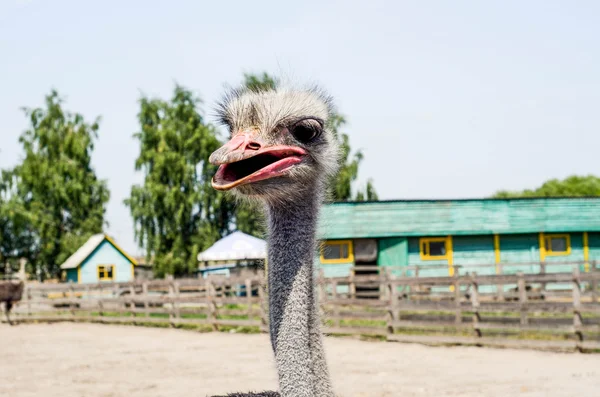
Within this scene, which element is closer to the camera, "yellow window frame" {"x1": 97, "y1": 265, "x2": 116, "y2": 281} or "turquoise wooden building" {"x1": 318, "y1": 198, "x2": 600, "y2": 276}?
"turquoise wooden building" {"x1": 318, "y1": 198, "x2": 600, "y2": 276}

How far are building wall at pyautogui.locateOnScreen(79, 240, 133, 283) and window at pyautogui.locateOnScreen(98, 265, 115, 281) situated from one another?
13 centimetres

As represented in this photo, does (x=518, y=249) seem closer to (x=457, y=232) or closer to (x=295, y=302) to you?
(x=457, y=232)

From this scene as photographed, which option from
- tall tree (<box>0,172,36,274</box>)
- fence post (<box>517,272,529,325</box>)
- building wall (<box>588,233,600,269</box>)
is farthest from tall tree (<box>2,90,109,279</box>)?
fence post (<box>517,272,529,325</box>)

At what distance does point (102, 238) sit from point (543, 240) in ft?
55.1

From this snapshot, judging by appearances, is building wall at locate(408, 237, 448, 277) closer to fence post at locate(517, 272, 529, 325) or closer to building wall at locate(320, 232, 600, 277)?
building wall at locate(320, 232, 600, 277)

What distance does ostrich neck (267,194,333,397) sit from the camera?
2.50 m

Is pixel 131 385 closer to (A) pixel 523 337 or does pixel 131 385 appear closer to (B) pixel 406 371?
(B) pixel 406 371

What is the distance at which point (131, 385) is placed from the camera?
27.6 ft

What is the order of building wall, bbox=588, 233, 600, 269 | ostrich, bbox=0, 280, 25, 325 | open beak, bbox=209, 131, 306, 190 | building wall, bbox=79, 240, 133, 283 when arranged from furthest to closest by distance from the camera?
building wall, bbox=79, 240, 133, 283 → building wall, bbox=588, 233, 600, 269 → ostrich, bbox=0, 280, 25, 325 → open beak, bbox=209, 131, 306, 190

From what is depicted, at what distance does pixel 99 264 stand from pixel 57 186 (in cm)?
700

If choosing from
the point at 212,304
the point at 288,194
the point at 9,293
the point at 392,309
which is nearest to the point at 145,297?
the point at 212,304

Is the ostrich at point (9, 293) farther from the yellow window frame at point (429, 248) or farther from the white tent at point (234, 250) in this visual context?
the yellow window frame at point (429, 248)

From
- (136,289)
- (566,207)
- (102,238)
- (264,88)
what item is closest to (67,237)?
(102,238)

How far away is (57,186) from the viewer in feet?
124
